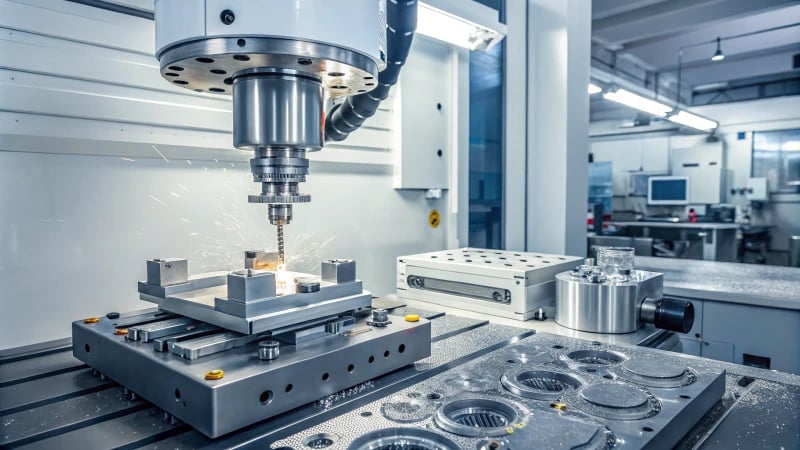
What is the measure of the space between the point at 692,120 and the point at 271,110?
6754 mm

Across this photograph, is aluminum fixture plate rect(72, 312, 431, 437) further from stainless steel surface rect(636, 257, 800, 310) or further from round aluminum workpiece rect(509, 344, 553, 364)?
stainless steel surface rect(636, 257, 800, 310)

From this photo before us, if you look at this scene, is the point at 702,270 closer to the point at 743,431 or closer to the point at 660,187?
the point at 743,431

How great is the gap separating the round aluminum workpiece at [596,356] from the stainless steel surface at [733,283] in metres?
1.09

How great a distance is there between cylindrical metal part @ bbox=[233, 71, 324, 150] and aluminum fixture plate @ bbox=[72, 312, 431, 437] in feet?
0.87

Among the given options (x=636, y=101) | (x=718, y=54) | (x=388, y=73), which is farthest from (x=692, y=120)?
(x=388, y=73)

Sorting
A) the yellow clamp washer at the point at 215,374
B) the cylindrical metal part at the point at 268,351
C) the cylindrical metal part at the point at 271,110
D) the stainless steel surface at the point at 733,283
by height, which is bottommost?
the stainless steel surface at the point at 733,283

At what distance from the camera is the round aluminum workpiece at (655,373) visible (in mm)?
701

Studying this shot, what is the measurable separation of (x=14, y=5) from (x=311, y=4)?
64cm

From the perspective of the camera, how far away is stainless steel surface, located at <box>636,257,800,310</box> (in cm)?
162

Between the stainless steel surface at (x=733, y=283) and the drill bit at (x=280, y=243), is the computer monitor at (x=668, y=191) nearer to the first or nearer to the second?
the stainless steel surface at (x=733, y=283)

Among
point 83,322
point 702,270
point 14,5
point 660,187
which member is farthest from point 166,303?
point 660,187

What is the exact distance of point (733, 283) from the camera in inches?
73.3

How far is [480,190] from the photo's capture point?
179 cm

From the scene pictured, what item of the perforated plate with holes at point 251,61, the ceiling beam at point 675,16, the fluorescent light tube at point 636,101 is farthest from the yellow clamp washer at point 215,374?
the ceiling beam at point 675,16
